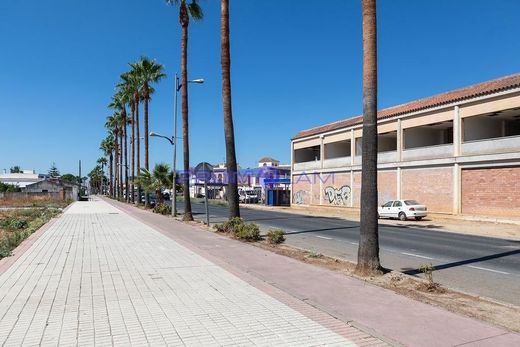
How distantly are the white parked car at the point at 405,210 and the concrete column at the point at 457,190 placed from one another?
1.86 metres

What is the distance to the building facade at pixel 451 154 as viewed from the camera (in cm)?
2644

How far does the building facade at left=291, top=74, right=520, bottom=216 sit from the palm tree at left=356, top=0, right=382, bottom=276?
1988cm

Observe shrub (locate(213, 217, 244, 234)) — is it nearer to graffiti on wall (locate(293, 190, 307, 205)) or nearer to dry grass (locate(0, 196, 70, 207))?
graffiti on wall (locate(293, 190, 307, 205))

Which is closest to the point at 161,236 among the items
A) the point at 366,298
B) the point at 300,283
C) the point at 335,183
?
the point at 300,283

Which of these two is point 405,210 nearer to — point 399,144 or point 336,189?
point 399,144

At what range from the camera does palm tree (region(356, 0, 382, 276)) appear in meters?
8.97

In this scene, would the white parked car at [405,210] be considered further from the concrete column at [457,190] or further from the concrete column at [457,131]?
the concrete column at [457,131]

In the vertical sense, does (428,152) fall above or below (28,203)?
above

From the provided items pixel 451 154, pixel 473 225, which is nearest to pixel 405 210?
pixel 473 225

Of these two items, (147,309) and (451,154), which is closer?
(147,309)

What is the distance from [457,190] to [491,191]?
2.50 m

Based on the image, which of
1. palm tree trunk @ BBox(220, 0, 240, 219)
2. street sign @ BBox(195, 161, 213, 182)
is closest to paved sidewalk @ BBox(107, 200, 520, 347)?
palm tree trunk @ BBox(220, 0, 240, 219)

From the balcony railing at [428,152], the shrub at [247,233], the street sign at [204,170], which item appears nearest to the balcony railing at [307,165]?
the balcony railing at [428,152]

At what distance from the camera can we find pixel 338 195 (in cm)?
4303
